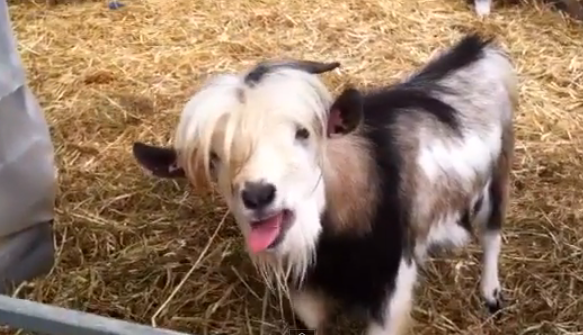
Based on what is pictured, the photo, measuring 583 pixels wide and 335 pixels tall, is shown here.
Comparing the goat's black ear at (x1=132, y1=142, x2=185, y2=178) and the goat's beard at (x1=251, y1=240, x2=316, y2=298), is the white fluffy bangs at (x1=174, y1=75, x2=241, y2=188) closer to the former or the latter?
the goat's black ear at (x1=132, y1=142, x2=185, y2=178)

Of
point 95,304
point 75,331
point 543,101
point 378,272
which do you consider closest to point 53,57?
point 95,304

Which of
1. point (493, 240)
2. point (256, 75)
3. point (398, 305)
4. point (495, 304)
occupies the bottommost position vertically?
point (495, 304)

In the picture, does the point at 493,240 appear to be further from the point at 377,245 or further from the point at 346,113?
the point at 346,113

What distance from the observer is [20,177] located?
288 cm

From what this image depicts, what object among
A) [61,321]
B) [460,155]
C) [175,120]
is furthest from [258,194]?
[175,120]

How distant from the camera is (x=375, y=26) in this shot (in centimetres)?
482

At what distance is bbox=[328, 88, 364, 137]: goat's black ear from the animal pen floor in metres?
0.82

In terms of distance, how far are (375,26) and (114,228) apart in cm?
205

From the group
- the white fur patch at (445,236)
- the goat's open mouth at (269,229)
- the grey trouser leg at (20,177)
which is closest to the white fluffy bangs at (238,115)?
the goat's open mouth at (269,229)

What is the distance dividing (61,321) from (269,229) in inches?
29.3

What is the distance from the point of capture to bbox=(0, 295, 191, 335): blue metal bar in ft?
4.70

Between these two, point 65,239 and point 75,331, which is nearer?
point 75,331

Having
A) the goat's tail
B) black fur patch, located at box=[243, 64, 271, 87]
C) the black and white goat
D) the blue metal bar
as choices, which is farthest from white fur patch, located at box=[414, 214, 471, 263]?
the blue metal bar

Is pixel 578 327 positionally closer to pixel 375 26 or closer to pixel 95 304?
pixel 95 304
